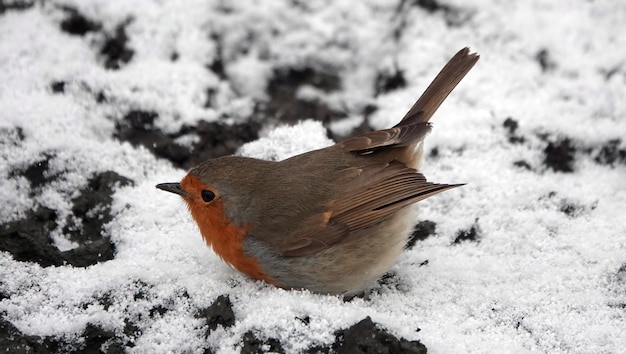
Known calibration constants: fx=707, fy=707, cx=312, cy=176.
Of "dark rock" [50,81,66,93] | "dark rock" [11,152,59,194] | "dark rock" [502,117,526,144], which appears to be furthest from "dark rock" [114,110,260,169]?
"dark rock" [502,117,526,144]

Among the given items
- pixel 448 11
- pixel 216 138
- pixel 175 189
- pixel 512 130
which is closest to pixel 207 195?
pixel 175 189

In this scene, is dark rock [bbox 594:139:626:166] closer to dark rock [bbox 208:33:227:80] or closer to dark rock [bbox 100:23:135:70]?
dark rock [bbox 208:33:227:80]

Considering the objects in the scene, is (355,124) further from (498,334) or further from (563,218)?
(498,334)

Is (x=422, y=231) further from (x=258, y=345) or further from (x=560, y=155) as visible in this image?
(x=258, y=345)

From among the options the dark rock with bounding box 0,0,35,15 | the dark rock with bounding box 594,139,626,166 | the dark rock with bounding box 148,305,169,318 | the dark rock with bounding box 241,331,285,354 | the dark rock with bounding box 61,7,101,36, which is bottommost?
the dark rock with bounding box 241,331,285,354

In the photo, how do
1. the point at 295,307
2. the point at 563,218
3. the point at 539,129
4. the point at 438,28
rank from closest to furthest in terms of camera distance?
the point at 295,307 → the point at 563,218 → the point at 539,129 → the point at 438,28

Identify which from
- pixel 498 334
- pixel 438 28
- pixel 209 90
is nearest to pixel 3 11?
pixel 209 90
